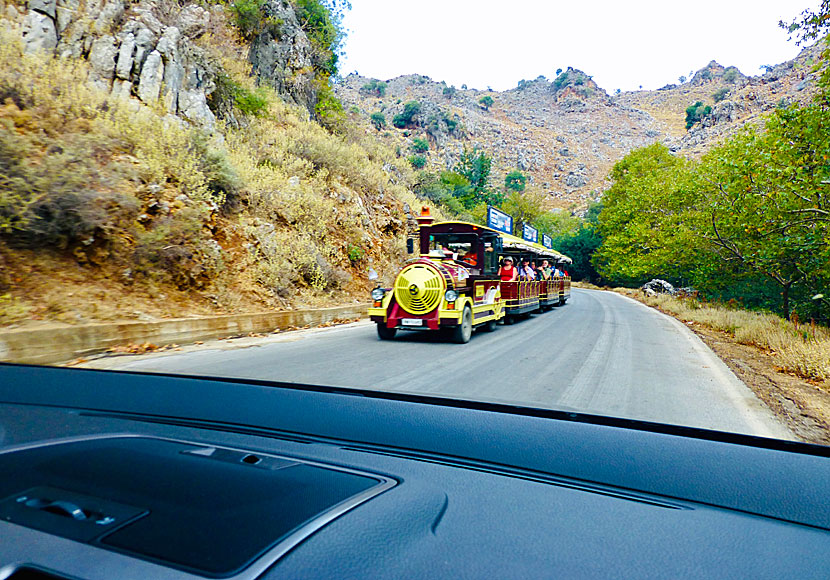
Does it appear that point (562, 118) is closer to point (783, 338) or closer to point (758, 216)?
point (758, 216)

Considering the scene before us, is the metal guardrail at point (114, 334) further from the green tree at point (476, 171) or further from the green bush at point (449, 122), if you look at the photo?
the green bush at point (449, 122)

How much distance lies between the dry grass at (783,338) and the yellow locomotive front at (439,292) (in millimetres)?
5988

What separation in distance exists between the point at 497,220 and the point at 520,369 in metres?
10.8

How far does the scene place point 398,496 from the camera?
163cm

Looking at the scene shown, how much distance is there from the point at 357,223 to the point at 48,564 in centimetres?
2040

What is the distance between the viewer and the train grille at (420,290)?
10773 mm

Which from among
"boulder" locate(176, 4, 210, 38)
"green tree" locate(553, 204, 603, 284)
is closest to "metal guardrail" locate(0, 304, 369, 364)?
"boulder" locate(176, 4, 210, 38)

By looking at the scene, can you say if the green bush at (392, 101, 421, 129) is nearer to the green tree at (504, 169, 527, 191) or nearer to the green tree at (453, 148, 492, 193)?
the green tree at (504, 169, 527, 191)

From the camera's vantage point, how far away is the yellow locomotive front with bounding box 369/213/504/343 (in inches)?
423

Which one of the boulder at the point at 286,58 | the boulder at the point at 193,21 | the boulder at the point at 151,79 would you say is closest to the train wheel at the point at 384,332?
the boulder at the point at 151,79

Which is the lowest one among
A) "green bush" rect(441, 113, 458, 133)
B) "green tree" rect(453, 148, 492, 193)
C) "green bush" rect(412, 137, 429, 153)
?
"green tree" rect(453, 148, 492, 193)

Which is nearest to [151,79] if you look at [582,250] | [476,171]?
[476,171]

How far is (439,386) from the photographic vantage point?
6.40 m

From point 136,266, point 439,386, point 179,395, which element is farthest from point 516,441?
point 136,266
